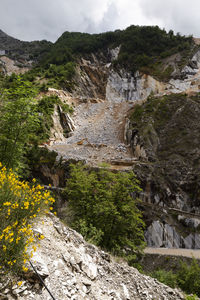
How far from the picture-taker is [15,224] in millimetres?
2445

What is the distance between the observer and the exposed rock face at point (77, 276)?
8.41ft

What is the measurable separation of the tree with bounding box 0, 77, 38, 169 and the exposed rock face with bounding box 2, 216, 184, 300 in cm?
317

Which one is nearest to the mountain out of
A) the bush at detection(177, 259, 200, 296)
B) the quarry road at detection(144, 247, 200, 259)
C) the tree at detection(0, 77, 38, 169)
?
the quarry road at detection(144, 247, 200, 259)

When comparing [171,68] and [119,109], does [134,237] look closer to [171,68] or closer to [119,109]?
[119,109]

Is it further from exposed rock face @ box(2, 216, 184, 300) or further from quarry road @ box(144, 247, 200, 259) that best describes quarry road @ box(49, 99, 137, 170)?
exposed rock face @ box(2, 216, 184, 300)

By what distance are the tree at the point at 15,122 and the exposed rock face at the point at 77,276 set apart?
3173 millimetres

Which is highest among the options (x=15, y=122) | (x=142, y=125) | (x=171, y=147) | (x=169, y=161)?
(x=142, y=125)

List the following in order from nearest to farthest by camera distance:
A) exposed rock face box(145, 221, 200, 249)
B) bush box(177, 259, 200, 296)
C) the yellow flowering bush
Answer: the yellow flowering bush < bush box(177, 259, 200, 296) < exposed rock face box(145, 221, 200, 249)

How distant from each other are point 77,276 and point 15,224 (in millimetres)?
1680

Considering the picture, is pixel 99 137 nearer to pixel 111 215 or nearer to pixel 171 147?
pixel 171 147

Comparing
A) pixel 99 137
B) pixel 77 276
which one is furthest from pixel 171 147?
pixel 77 276

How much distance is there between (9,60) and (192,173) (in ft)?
240

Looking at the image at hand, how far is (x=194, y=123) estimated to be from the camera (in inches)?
800

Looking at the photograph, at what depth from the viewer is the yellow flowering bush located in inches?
90.7
